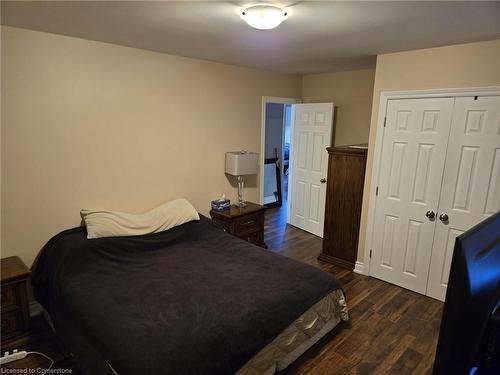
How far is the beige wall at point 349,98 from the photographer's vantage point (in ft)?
13.8

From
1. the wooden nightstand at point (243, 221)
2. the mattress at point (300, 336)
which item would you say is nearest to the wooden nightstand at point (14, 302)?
the mattress at point (300, 336)

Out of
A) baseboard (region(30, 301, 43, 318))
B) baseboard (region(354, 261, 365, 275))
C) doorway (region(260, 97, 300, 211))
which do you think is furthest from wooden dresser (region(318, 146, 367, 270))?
baseboard (region(30, 301, 43, 318))

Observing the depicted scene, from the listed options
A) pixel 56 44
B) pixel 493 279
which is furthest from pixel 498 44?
pixel 56 44

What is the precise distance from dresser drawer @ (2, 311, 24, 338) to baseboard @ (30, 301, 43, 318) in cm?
35

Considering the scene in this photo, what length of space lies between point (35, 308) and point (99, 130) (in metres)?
1.69

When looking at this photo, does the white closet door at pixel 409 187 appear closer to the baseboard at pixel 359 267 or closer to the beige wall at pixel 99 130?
the baseboard at pixel 359 267

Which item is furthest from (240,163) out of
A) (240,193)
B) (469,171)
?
(469,171)

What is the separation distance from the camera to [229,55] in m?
3.32

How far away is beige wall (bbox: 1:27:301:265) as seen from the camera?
252 centimetres

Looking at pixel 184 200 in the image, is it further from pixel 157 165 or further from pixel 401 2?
pixel 401 2

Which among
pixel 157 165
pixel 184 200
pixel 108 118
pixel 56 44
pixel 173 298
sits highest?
pixel 56 44

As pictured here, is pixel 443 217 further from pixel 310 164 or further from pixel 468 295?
pixel 468 295

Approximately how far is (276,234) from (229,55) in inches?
106

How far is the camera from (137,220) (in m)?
3.02
